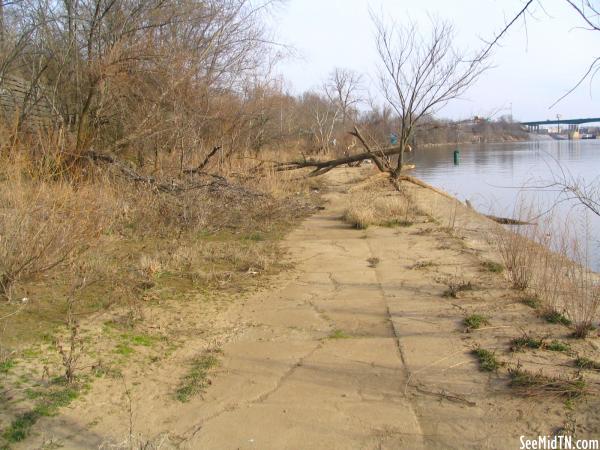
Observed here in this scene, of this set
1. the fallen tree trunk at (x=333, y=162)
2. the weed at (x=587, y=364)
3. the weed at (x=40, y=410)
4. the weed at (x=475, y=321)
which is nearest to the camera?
the weed at (x=40, y=410)

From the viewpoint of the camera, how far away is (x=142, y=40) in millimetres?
10945

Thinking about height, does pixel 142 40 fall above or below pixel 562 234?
above

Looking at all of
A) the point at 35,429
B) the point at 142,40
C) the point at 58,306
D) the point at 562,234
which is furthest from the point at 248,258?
the point at 142,40

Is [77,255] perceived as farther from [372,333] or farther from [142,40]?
[142,40]

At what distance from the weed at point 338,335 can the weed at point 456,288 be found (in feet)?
5.17

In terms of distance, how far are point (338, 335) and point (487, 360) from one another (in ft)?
4.14

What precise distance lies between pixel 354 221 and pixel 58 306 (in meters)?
7.03

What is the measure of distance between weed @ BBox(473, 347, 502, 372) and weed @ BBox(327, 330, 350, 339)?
1073 mm

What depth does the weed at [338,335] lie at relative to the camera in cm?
459

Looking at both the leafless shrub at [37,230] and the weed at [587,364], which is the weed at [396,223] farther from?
the weed at [587,364]

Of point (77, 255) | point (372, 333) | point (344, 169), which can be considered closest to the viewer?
point (372, 333)

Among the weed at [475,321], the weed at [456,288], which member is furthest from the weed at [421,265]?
the weed at [475,321]

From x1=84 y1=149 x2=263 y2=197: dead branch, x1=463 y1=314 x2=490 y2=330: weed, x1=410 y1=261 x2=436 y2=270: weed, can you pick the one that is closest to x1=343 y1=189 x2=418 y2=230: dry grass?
x1=84 y1=149 x2=263 y2=197: dead branch

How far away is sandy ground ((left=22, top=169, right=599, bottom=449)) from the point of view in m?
3.06
